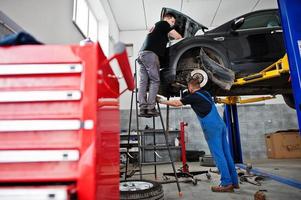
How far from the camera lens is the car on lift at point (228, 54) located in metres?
3.10

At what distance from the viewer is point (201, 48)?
321 cm

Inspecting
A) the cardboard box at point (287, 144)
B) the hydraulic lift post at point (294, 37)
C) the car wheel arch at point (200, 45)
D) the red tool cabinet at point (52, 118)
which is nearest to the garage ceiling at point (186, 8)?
the car wheel arch at point (200, 45)

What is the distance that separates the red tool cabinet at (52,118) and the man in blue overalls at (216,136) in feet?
6.08

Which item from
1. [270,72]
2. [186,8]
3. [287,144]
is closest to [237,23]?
[270,72]

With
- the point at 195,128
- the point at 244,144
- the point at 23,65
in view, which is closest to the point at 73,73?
Result: the point at 23,65

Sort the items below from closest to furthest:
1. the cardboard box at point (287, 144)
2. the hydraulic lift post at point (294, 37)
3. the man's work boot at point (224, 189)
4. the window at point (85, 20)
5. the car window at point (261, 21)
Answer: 1. the hydraulic lift post at point (294, 37)
2. the man's work boot at point (224, 189)
3. the car window at point (261, 21)
4. the window at point (85, 20)
5. the cardboard box at point (287, 144)

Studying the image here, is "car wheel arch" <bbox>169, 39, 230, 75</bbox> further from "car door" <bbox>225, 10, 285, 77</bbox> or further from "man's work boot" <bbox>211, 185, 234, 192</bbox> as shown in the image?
"man's work boot" <bbox>211, 185, 234, 192</bbox>

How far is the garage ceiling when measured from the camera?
6.26m

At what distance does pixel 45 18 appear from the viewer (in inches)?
122

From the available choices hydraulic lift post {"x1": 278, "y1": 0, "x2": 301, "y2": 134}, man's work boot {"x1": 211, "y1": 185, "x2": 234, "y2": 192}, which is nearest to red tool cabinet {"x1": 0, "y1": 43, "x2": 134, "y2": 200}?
hydraulic lift post {"x1": 278, "y1": 0, "x2": 301, "y2": 134}

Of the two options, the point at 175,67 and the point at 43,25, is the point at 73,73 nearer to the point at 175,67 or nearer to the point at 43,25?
the point at 175,67

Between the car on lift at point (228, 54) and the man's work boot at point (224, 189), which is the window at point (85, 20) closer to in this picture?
the car on lift at point (228, 54)

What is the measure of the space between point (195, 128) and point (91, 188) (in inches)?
256

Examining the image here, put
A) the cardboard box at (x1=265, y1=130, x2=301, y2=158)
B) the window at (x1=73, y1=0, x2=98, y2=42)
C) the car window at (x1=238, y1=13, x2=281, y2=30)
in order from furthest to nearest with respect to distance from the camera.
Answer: the cardboard box at (x1=265, y1=130, x2=301, y2=158), the window at (x1=73, y1=0, x2=98, y2=42), the car window at (x1=238, y1=13, x2=281, y2=30)
